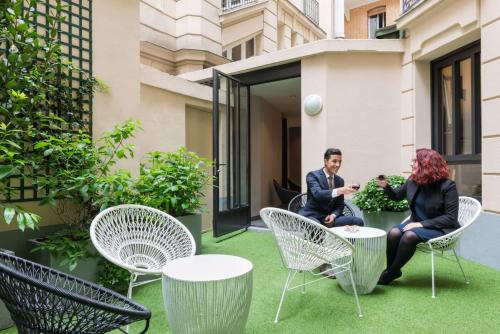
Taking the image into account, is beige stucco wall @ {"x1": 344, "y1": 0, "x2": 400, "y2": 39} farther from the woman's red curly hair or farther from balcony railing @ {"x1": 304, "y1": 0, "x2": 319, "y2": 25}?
the woman's red curly hair

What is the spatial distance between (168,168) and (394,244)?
92.1 inches

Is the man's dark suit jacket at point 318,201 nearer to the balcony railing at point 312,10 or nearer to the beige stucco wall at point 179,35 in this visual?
the beige stucco wall at point 179,35

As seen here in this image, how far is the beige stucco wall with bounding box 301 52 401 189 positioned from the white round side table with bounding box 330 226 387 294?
2362mm

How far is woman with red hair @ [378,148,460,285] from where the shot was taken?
2.92m

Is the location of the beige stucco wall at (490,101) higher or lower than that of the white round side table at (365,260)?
higher

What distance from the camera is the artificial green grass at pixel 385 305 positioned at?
2348mm

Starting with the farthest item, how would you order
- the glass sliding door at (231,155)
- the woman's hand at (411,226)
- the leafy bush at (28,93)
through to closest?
the glass sliding door at (231,155) → the woman's hand at (411,226) → the leafy bush at (28,93)

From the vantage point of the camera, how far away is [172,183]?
12.4 ft

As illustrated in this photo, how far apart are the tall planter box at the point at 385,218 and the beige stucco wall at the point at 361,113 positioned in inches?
35.9

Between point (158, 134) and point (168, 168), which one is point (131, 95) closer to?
point (168, 168)

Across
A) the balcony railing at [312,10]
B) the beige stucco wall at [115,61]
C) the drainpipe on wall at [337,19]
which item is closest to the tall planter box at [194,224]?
the beige stucco wall at [115,61]

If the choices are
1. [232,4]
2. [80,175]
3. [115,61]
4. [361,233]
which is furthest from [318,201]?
[232,4]

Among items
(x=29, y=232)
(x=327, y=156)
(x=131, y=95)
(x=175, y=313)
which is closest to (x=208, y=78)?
(x=131, y=95)

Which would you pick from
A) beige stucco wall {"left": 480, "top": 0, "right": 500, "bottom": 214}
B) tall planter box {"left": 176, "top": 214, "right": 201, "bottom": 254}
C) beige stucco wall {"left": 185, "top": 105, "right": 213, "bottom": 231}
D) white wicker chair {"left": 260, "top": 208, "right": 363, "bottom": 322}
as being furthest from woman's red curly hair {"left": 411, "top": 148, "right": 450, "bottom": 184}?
beige stucco wall {"left": 185, "top": 105, "right": 213, "bottom": 231}
